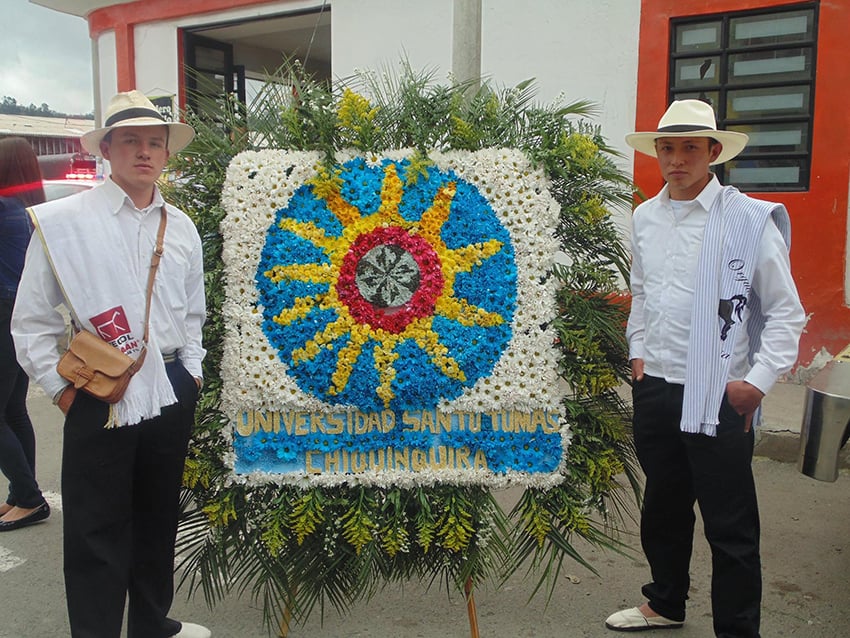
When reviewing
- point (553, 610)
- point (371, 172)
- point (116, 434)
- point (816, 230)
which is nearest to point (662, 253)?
point (371, 172)

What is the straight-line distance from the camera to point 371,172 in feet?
8.88

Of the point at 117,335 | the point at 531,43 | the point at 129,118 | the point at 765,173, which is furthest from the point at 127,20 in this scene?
the point at 117,335

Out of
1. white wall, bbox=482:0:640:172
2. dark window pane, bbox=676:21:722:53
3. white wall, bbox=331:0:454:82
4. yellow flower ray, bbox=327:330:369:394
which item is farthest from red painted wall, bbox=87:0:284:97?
yellow flower ray, bbox=327:330:369:394

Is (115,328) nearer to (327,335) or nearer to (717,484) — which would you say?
(327,335)

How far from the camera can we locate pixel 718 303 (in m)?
2.48

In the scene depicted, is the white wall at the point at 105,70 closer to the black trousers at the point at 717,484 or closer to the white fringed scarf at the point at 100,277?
the white fringed scarf at the point at 100,277

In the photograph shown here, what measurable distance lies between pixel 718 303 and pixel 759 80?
13.8ft

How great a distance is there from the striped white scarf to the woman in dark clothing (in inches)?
119

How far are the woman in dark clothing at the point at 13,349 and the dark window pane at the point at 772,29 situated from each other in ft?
16.3

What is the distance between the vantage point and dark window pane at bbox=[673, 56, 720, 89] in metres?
6.06

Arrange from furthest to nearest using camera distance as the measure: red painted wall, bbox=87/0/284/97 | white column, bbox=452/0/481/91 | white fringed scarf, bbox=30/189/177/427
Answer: red painted wall, bbox=87/0/284/97
white column, bbox=452/0/481/91
white fringed scarf, bbox=30/189/177/427

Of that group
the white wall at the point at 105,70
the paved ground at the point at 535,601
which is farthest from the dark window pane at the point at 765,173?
the white wall at the point at 105,70

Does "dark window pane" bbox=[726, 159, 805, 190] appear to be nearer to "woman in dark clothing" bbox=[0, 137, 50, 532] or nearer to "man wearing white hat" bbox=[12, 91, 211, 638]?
"man wearing white hat" bbox=[12, 91, 211, 638]

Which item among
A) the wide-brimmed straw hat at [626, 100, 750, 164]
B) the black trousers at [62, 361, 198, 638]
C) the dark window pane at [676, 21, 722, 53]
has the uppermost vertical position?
the dark window pane at [676, 21, 722, 53]
